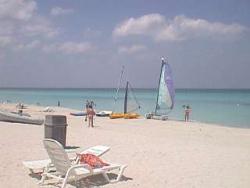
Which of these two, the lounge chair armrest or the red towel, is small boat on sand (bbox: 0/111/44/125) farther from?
the lounge chair armrest

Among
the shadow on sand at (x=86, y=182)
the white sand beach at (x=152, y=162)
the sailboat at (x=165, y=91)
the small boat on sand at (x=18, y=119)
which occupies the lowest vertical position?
the shadow on sand at (x=86, y=182)

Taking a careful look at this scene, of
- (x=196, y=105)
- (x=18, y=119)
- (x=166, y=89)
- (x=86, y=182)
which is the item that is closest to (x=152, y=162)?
(x=86, y=182)

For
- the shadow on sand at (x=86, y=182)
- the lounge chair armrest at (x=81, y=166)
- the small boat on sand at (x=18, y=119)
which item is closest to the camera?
the lounge chair armrest at (x=81, y=166)

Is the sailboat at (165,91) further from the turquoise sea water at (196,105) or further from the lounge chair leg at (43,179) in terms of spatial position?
the lounge chair leg at (43,179)

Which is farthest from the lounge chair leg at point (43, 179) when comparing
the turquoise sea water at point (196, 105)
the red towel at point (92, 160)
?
the turquoise sea water at point (196, 105)

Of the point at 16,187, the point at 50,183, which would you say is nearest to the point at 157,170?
the point at 50,183

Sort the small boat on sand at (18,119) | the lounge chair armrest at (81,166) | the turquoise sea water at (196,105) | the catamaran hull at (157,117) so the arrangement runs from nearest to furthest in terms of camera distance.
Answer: the lounge chair armrest at (81,166) → the small boat on sand at (18,119) → the catamaran hull at (157,117) → the turquoise sea water at (196,105)

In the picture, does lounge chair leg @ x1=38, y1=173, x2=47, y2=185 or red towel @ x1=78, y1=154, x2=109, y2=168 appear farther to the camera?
red towel @ x1=78, y1=154, x2=109, y2=168

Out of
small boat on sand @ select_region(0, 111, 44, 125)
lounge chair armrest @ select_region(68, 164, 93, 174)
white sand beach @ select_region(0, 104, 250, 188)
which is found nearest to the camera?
lounge chair armrest @ select_region(68, 164, 93, 174)

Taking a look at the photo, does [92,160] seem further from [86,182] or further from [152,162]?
[152,162]

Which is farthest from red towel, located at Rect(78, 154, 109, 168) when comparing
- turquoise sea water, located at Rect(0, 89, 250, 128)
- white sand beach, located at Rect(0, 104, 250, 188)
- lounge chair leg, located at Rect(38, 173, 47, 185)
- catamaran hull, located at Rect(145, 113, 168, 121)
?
turquoise sea water, located at Rect(0, 89, 250, 128)

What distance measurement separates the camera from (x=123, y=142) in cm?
1288

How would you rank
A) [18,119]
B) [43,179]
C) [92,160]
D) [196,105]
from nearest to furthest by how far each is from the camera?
[43,179], [92,160], [18,119], [196,105]

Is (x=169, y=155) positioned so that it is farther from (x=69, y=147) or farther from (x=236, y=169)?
(x=69, y=147)
